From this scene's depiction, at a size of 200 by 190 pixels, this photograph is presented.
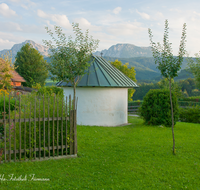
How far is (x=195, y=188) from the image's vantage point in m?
4.36

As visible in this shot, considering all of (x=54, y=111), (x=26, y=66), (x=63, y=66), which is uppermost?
(x=26, y=66)

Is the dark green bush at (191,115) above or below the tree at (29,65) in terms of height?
below

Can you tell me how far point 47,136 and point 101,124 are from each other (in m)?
6.75

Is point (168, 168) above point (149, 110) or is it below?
below

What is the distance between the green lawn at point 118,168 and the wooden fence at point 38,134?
0.36 metres

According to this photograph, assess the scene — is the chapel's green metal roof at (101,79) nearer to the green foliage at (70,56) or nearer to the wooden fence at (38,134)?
the green foliage at (70,56)

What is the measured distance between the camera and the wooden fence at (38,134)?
538cm

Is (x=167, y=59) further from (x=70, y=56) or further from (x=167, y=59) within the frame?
(x=70, y=56)

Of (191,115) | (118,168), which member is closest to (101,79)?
(118,168)

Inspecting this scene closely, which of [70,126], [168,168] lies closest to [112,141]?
[70,126]

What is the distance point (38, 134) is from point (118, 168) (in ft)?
8.92

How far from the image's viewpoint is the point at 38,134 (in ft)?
19.5

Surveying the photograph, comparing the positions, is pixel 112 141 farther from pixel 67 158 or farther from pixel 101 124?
pixel 101 124

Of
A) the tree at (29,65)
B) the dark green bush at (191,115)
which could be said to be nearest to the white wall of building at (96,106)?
the dark green bush at (191,115)
